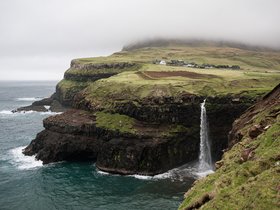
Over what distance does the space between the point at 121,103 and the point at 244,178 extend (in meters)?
63.4

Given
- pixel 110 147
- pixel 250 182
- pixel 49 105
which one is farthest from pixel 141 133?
pixel 49 105

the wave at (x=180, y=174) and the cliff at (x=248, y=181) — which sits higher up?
the cliff at (x=248, y=181)

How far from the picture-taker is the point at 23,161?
8644 cm

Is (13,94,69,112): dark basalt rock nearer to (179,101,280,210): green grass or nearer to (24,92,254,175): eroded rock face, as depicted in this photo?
(24,92,254,175): eroded rock face

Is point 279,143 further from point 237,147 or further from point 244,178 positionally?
point 237,147

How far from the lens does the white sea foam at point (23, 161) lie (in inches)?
3223

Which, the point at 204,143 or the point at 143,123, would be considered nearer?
the point at 204,143

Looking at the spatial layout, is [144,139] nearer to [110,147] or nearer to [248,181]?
[110,147]

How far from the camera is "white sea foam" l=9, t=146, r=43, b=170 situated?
269 feet

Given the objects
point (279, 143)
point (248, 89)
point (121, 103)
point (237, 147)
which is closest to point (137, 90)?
point (121, 103)

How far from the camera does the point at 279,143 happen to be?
31.3 m

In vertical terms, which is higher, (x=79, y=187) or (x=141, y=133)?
(x=141, y=133)

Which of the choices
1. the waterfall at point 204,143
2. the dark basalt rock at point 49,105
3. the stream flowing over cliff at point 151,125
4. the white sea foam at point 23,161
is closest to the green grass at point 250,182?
the stream flowing over cliff at point 151,125

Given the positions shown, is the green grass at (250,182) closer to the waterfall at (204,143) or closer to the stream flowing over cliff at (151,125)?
the stream flowing over cliff at (151,125)
